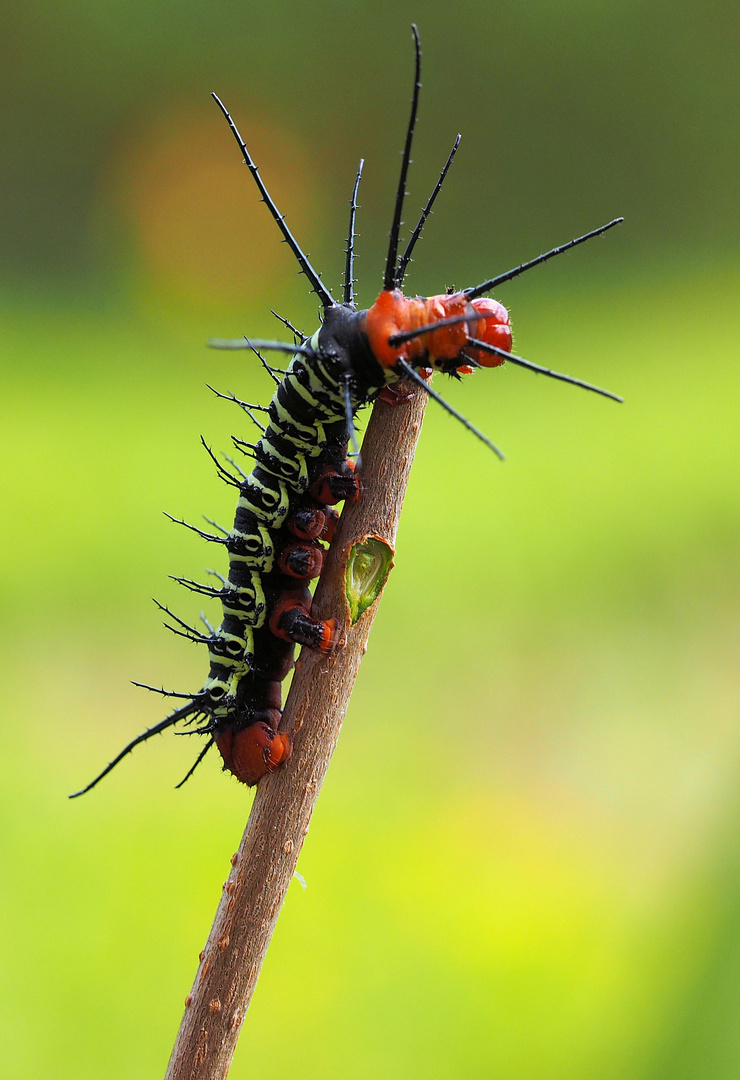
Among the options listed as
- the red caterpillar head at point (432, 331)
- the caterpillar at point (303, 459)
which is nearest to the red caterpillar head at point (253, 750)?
the caterpillar at point (303, 459)

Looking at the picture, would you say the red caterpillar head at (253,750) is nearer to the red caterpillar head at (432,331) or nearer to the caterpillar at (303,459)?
the caterpillar at (303,459)

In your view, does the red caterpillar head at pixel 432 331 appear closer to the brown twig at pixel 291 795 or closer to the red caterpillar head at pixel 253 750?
the brown twig at pixel 291 795

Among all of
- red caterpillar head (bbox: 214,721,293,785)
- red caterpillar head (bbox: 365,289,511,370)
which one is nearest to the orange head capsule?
red caterpillar head (bbox: 365,289,511,370)

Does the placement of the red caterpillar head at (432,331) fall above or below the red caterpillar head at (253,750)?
above

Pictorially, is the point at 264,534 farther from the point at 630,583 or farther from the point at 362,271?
the point at 362,271

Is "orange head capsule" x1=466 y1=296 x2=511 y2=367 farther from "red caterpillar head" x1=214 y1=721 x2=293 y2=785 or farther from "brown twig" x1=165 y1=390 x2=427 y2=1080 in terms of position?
"red caterpillar head" x1=214 y1=721 x2=293 y2=785
